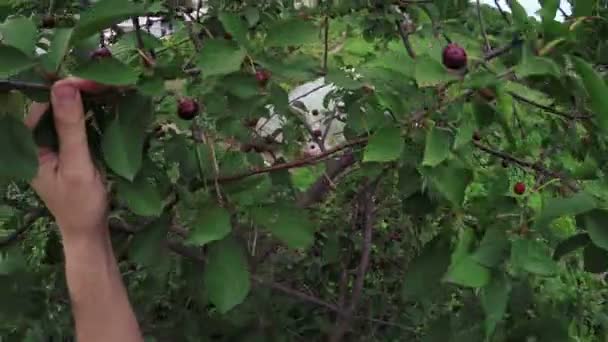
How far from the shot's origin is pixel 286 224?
109cm

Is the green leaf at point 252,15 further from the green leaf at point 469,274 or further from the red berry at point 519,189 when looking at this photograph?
the green leaf at point 469,274

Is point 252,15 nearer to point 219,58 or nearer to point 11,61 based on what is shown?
point 219,58

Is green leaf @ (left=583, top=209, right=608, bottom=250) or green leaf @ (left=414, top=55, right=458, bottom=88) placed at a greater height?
green leaf @ (left=414, top=55, right=458, bottom=88)

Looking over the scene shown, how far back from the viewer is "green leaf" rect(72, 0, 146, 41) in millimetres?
864

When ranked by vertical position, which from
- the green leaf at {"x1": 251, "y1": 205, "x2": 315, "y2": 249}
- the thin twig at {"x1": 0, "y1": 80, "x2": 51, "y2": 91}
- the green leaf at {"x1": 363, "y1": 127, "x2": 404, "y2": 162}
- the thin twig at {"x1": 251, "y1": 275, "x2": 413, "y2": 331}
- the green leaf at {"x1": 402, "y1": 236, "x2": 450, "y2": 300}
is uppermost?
the thin twig at {"x1": 0, "y1": 80, "x2": 51, "y2": 91}

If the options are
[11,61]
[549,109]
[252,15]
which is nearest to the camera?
[11,61]

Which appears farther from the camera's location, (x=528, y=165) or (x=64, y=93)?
(x=528, y=165)

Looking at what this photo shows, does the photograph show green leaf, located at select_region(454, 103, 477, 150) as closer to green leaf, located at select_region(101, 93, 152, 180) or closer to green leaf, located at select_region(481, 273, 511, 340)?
green leaf, located at select_region(481, 273, 511, 340)

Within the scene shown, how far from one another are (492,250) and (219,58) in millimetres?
370

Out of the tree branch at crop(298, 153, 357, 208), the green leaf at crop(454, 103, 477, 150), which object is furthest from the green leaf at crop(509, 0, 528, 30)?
the tree branch at crop(298, 153, 357, 208)

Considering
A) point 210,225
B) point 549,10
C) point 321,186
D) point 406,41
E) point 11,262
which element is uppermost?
point 549,10

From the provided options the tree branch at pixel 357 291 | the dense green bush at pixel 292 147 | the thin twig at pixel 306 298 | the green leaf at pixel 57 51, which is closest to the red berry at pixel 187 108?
the dense green bush at pixel 292 147

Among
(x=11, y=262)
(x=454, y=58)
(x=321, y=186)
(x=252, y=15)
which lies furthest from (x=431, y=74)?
(x=321, y=186)

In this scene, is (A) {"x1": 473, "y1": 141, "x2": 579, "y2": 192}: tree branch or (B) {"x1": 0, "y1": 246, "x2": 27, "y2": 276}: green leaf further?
(B) {"x1": 0, "y1": 246, "x2": 27, "y2": 276}: green leaf
